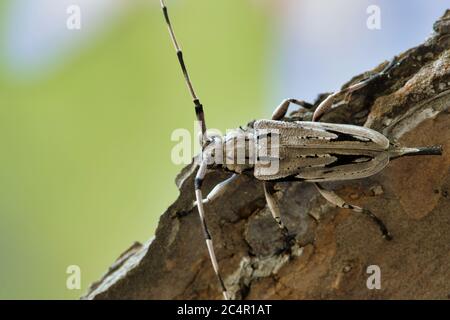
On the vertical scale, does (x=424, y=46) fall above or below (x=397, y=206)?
above

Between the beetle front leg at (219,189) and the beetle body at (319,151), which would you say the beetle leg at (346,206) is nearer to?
the beetle body at (319,151)

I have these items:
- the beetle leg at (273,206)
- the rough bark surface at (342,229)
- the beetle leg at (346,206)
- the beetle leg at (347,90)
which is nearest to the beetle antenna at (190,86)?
the rough bark surface at (342,229)

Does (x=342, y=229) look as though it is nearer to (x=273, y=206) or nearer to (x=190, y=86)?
(x=273, y=206)

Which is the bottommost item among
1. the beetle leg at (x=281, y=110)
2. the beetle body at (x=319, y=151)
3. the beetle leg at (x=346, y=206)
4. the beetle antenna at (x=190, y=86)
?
the beetle leg at (x=346, y=206)

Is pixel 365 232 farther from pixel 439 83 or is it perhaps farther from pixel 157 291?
pixel 157 291

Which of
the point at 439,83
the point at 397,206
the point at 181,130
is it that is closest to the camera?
the point at 439,83

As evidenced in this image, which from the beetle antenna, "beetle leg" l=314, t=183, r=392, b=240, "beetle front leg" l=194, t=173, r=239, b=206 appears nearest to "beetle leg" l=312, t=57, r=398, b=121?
"beetle leg" l=314, t=183, r=392, b=240
